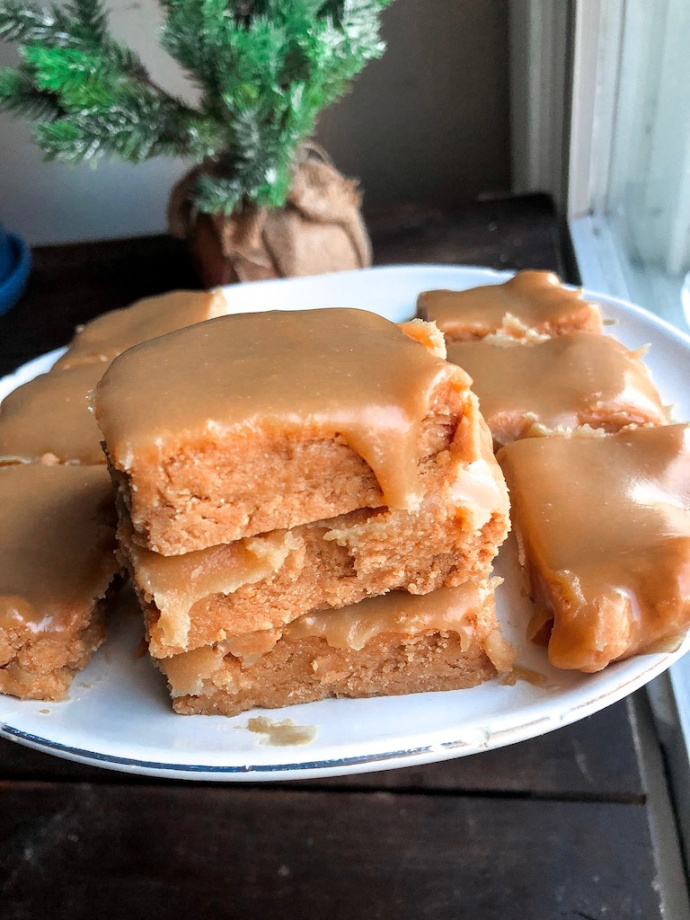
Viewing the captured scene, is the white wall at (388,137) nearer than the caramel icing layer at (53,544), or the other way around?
the caramel icing layer at (53,544)

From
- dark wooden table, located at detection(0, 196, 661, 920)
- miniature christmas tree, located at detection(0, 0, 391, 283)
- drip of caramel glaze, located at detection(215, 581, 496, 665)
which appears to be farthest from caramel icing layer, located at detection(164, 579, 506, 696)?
miniature christmas tree, located at detection(0, 0, 391, 283)

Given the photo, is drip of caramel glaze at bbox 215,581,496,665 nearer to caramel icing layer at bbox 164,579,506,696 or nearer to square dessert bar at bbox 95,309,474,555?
caramel icing layer at bbox 164,579,506,696

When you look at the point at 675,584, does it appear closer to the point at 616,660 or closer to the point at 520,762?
the point at 616,660

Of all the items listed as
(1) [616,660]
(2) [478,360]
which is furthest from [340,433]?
(2) [478,360]

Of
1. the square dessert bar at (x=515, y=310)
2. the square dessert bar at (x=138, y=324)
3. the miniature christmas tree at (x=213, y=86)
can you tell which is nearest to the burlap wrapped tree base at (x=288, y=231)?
the miniature christmas tree at (x=213, y=86)

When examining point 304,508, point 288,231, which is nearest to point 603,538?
point 304,508

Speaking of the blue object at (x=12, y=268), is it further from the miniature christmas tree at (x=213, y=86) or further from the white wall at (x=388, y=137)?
the miniature christmas tree at (x=213, y=86)

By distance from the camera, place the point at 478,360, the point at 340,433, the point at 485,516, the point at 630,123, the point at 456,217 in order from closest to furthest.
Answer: the point at 340,433 → the point at 485,516 → the point at 478,360 → the point at 630,123 → the point at 456,217
